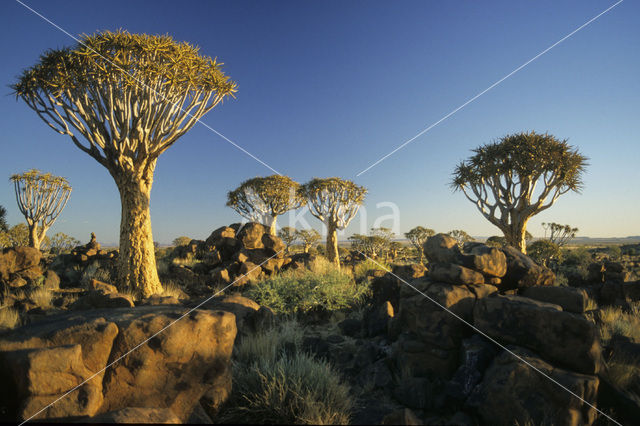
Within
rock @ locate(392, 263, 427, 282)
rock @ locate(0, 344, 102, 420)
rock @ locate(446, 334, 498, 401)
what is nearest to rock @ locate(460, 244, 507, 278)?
rock @ locate(446, 334, 498, 401)

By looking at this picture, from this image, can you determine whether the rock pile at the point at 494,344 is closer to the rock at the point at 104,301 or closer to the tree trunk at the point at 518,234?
the rock at the point at 104,301

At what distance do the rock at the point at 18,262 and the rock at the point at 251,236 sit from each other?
7286 mm

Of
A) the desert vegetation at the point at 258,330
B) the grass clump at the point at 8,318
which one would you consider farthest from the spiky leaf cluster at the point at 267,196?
the grass clump at the point at 8,318

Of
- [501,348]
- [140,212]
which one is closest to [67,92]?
[140,212]

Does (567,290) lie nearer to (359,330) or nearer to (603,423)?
(603,423)

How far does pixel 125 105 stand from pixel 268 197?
1574 cm

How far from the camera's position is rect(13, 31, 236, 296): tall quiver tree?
9.03 metres

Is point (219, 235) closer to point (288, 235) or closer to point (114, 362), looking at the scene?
point (114, 362)

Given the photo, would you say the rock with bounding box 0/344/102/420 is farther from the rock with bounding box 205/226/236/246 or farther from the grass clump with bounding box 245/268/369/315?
the rock with bounding box 205/226/236/246

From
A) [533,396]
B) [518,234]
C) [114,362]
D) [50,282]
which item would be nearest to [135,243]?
[50,282]

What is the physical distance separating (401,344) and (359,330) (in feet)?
6.97

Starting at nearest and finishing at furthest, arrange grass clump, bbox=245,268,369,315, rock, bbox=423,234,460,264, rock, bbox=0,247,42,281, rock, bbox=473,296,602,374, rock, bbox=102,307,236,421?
1. rock, bbox=102,307,236,421
2. rock, bbox=473,296,602,374
3. rock, bbox=423,234,460,264
4. grass clump, bbox=245,268,369,315
5. rock, bbox=0,247,42,281

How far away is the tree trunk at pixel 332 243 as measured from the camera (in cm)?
1883

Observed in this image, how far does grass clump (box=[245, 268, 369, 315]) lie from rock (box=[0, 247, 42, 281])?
25.0ft
